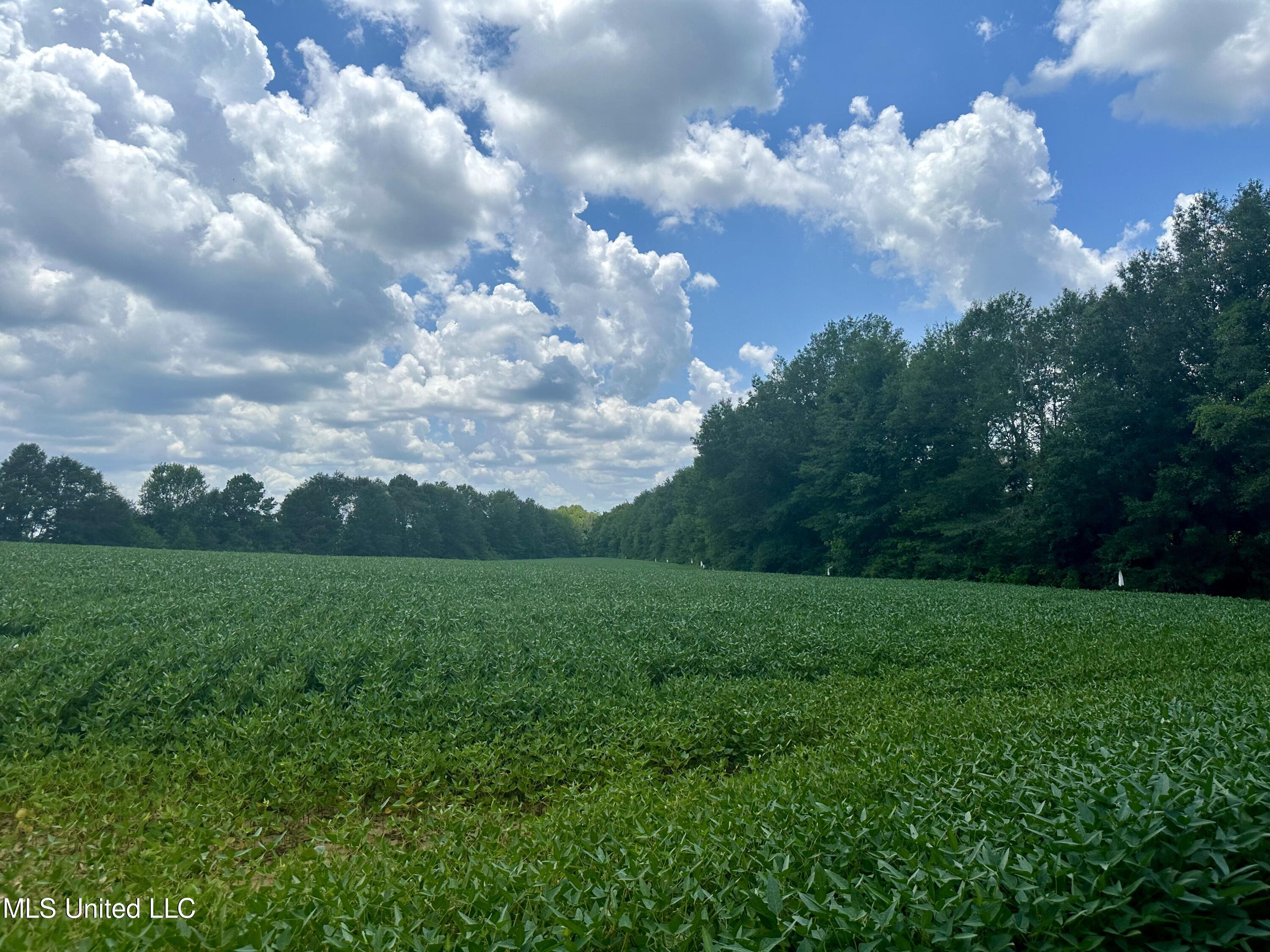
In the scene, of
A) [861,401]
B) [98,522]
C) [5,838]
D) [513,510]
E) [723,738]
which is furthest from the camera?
[513,510]

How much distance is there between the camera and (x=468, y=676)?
9.30m

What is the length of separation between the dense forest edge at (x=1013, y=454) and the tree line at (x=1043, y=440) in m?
0.10

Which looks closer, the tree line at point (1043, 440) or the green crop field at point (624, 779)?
the green crop field at point (624, 779)

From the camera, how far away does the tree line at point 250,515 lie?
5847 cm

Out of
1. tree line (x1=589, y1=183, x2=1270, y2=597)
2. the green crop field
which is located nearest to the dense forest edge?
tree line (x1=589, y1=183, x2=1270, y2=597)

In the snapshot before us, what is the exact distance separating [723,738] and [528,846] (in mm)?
3706

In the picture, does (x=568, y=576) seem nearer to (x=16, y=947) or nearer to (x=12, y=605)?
(x=12, y=605)

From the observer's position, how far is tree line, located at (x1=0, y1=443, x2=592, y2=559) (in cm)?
5847

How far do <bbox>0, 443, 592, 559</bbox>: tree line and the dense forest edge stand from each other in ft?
1.03

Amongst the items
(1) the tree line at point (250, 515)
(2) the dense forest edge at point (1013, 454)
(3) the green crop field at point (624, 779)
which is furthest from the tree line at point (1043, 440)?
(1) the tree line at point (250, 515)

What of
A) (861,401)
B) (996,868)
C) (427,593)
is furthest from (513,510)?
(996,868)

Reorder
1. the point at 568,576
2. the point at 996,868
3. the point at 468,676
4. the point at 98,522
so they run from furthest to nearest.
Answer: the point at 98,522 < the point at 568,576 < the point at 468,676 < the point at 996,868

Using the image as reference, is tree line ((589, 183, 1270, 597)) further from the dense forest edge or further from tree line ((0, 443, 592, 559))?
tree line ((0, 443, 592, 559))

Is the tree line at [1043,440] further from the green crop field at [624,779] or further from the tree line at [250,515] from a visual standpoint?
the tree line at [250,515]
